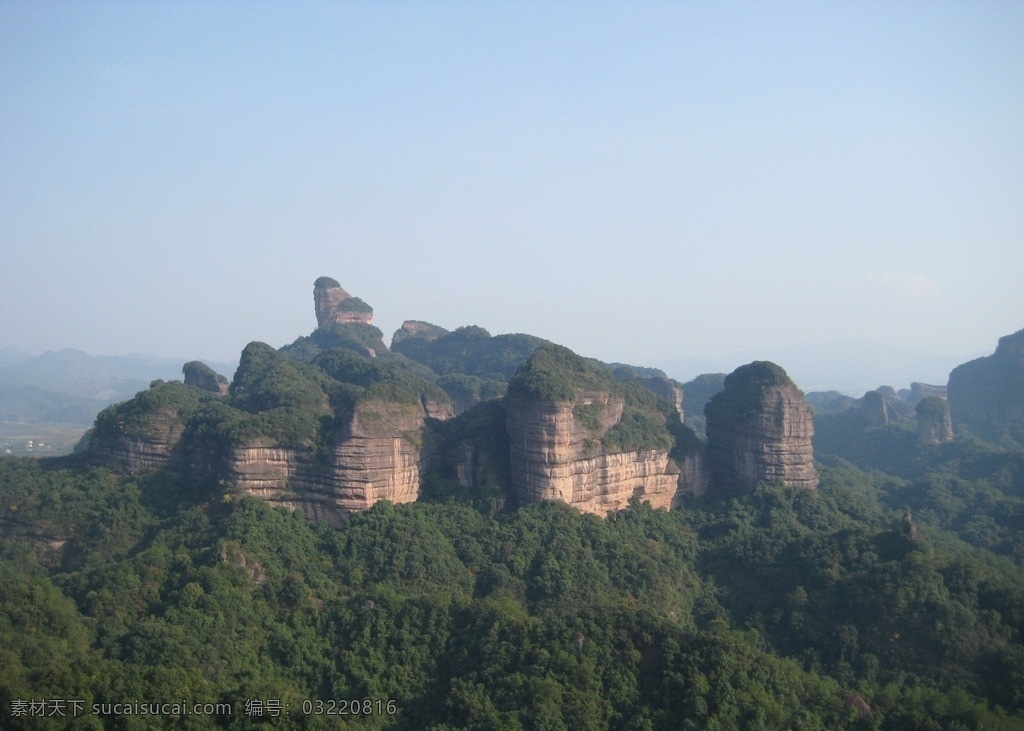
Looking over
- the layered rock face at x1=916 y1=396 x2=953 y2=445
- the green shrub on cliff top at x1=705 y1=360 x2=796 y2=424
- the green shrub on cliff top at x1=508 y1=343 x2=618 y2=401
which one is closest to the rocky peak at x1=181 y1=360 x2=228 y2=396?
the green shrub on cliff top at x1=508 y1=343 x2=618 y2=401

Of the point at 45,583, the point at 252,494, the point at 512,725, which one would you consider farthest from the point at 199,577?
the point at 512,725

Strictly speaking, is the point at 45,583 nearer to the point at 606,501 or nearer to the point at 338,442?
the point at 338,442

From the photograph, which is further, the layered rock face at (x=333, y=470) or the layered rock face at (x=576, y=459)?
the layered rock face at (x=576, y=459)

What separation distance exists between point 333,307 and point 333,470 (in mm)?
46018

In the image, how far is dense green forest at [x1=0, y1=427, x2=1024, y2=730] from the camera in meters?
28.1

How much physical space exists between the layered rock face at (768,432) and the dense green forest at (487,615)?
55.0 inches

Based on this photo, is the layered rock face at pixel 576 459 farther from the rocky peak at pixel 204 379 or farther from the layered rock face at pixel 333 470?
the rocky peak at pixel 204 379

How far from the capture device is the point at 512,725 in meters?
27.5

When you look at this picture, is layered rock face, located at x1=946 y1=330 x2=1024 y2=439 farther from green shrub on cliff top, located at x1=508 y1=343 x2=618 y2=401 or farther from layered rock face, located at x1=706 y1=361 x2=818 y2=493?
green shrub on cliff top, located at x1=508 y1=343 x2=618 y2=401

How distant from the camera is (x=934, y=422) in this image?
76.2 metres

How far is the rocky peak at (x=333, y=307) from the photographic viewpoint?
8606cm

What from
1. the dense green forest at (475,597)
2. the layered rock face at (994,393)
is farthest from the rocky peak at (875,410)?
the dense green forest at (475,597)

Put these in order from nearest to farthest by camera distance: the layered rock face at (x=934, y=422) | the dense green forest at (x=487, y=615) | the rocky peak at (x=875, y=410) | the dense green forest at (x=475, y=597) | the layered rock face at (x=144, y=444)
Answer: the dense green forest at (x=487, y=615) < the dense green forest at (x=475, y=597) < the layered rock face at (x=144, y=444) < the layered rock face at (x=934, y=422) < the rocky peak at (x=875, y=410)

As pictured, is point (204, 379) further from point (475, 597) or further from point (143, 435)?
point (475, 597)
